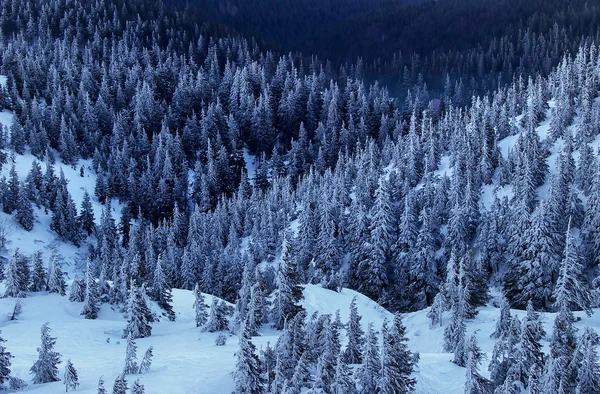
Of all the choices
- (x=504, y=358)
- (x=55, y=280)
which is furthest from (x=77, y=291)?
(x=504, y=358)

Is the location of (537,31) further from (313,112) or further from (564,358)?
(564,358)

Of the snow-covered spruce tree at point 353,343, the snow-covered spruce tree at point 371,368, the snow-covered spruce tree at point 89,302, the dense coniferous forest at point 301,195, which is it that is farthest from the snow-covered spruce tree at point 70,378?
the snow-covered spruce tree at point 89,302

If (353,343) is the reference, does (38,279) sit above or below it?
above

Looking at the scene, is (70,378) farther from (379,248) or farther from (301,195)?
(301,195)

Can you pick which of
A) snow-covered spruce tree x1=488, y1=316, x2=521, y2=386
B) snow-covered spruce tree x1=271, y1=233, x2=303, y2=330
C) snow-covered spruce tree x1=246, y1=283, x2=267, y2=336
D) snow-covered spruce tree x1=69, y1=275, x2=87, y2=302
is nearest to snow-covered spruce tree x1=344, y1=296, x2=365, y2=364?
snow-covered spruce tree x1=488, y1=316, x2=521, y2=386

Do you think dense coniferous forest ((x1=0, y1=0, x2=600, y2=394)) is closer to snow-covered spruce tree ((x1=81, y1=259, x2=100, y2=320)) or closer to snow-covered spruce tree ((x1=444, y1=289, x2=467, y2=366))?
snow-covered spruce tree ((x1=81, y1=259, x2=100, y2=320))

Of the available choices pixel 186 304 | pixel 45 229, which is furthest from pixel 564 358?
pixel 45 229
